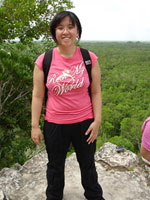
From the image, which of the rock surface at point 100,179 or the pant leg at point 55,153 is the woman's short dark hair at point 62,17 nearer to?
the pant leg at point 55,153

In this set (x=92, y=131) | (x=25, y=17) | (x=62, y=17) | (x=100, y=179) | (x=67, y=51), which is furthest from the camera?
(x=25, y=17)

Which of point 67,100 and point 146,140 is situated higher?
point 67,100

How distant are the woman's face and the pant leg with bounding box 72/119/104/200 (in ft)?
2.30

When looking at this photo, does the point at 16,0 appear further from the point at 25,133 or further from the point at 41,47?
the point at 25,133

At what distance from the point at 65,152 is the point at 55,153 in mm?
100

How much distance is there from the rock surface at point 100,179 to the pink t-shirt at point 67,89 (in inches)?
45.6

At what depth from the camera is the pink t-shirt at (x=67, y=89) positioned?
5.32 ft

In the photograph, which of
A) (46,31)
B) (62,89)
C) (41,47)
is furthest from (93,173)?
(46,31)

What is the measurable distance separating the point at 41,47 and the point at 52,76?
356cm

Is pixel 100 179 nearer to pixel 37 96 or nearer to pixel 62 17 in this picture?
pixel 37 96

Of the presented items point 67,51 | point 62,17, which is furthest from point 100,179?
point 62,17

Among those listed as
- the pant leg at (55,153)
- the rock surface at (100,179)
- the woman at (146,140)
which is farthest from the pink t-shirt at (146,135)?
the rock surface at (100,179)

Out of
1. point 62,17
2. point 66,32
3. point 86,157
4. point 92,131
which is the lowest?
point 86,157

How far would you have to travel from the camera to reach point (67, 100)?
1683 millimetres
